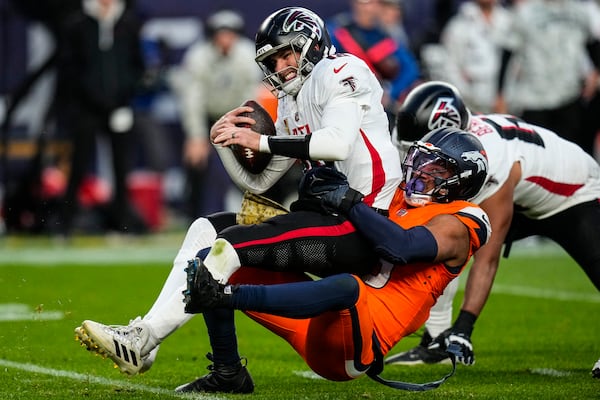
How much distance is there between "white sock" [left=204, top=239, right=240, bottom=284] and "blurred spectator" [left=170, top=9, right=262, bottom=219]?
790 cm

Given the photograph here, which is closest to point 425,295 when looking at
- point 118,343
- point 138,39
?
point 118,343

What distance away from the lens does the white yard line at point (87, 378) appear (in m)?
5.28

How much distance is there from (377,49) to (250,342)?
10.4ft

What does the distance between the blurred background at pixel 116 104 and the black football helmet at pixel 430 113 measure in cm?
582

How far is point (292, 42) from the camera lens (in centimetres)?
517

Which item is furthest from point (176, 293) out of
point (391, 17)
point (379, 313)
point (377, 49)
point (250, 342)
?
point (391, 17)

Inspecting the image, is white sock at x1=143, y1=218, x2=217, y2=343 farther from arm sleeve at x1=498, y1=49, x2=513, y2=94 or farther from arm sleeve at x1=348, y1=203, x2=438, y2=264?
arm sleeve at x1=498, y1=49, x2=513, y2=94

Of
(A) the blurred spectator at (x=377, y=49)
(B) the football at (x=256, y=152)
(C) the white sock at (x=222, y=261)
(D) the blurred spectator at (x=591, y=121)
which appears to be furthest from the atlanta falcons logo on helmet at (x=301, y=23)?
(D) the blurred spectator at (x=591, y=121)

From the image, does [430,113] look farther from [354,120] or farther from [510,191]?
[354,120]

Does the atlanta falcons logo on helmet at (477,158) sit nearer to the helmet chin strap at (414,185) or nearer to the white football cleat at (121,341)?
the helmet chin strap at (414,185)

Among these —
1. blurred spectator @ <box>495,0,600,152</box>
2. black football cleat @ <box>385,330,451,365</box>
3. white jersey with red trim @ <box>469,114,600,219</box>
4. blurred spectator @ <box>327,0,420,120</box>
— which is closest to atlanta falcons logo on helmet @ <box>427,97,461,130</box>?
white jersey with red trim @ <box>469,114,600,219</box>

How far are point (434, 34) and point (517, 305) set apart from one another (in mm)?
5423

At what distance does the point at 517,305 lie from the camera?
859 centimetres

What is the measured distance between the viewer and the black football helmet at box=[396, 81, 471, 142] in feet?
20.4
